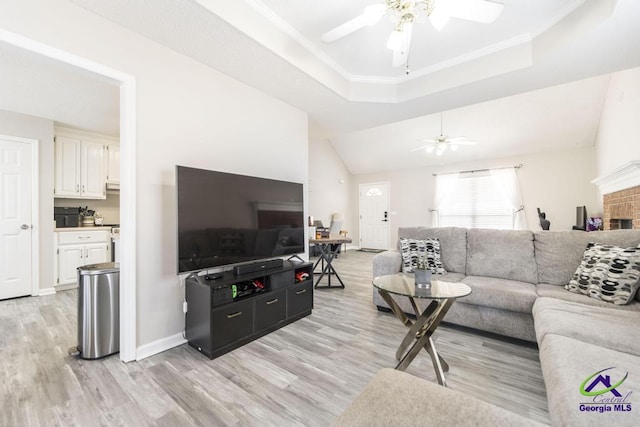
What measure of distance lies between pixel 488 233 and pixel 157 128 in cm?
336

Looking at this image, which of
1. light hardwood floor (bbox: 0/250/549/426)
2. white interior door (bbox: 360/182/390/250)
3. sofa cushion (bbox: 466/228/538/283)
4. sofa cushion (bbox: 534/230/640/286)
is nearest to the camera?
light hardwood floor (bbox: 0/250/549/426)

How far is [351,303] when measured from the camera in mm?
3295

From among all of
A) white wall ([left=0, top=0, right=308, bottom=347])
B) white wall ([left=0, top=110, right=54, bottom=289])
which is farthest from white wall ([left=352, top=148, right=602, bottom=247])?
white wall ([left=0, top=110, right=54, bottom=289])

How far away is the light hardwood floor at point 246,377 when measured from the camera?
1.49 meters

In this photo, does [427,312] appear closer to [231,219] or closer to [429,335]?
[429,335]

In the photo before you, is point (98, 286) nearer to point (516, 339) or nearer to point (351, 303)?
point (351, 303)

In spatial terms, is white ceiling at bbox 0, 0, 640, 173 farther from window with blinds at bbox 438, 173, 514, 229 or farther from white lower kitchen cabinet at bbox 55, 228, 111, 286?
window with blinds at bbox 438, 173, 514, 229

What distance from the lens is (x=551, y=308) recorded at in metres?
1.84

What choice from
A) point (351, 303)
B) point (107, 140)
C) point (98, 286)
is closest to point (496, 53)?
point (351, 303)

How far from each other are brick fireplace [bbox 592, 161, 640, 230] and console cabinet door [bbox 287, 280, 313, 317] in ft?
11.4

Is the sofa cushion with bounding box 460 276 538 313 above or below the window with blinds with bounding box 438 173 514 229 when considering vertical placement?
below

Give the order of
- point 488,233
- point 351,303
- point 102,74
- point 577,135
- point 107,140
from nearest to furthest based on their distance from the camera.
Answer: point 102,74
point 488,233
point 351,303
point 107,140
point 577,135

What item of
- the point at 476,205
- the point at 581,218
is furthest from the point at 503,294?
the point at 476,205

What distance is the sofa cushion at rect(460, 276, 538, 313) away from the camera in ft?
7.12
